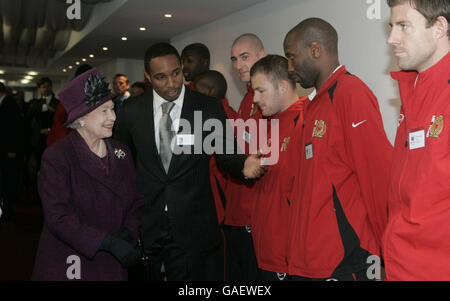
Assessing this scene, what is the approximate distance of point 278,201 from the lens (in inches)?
96.9

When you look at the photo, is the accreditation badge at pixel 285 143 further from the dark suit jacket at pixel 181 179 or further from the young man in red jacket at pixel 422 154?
the young man in red jacket at pixel 422 154

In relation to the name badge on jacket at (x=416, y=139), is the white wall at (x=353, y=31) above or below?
above

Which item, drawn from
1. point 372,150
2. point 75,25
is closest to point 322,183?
point 372,150

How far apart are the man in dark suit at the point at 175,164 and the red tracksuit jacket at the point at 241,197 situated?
514 millimetres

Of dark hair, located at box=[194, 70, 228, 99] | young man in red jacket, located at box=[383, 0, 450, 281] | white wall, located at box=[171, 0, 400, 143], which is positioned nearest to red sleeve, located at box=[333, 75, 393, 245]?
young man in red jacket, located at box=[383, 0, 450, 281]

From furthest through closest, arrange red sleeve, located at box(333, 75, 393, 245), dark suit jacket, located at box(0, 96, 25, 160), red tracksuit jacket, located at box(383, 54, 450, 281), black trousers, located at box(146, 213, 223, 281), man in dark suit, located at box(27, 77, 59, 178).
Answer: man in dark suit, located at box(27, 77, 59, 178) < dark suit jacket, located at box(0, 96, 25, 160) < black trousers, located at box(146, 213, 223, 281) < red sleeve, located at box(333, 75, 393, 245) < red tracksuit jacket, located at box(383, 54, 450, 281)

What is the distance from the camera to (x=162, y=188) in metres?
2.49

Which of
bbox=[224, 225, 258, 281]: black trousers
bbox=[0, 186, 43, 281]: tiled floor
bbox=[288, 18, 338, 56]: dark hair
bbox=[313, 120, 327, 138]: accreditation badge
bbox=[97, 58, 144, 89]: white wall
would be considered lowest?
bbox=[0, 186, 43, 281]: tiled floor

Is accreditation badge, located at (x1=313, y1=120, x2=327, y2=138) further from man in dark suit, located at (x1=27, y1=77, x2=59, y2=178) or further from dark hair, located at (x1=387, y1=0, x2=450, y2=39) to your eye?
man in dark suit, located at (x1=27, y1=77, x2=59, y2=178)

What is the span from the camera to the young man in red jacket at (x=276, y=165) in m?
2.43

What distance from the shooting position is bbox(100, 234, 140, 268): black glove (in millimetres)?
2059

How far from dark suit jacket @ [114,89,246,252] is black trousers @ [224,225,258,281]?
646 mm

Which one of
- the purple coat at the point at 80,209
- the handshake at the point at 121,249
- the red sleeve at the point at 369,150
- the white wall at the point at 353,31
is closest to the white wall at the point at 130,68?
the white wall at the point at 353,31

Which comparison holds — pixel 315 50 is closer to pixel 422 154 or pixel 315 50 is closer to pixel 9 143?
pixel 422 154
